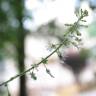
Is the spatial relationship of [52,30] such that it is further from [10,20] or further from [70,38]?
[70,38]

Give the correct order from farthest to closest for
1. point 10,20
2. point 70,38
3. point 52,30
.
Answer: point 52,30 → point 10,20 → point 70,38

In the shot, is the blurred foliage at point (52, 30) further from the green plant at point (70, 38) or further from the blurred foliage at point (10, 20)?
the green plant at point (70, 38)

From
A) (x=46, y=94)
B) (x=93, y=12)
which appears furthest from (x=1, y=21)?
(x=46, y=94)

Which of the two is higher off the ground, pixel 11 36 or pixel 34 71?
pixel 11 36

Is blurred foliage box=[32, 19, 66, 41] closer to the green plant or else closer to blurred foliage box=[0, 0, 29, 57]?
blurred foliage box=[0, 0, 29, 57]

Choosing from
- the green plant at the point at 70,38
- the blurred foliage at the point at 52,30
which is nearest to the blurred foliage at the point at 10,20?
the blurred foliage at the point at 52,30

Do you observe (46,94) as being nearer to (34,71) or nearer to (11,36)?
(11,36)

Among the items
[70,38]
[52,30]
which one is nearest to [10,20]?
[52,30]

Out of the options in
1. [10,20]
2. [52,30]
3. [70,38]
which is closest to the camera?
[70,38]

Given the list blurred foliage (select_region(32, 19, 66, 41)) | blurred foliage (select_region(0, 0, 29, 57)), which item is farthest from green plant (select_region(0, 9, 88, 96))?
blurred foliage (select_region(32, 19, 66, 41))

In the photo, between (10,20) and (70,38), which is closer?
(70,38)

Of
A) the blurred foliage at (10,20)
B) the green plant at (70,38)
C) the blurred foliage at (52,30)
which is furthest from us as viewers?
the blurred foliage at (52,30)
